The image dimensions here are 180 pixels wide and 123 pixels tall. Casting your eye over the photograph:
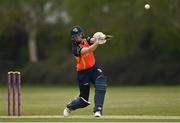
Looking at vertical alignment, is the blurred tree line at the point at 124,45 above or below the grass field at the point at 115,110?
above

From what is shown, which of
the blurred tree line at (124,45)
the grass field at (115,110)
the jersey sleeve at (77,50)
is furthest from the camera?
the blurred tree line at (124,45)

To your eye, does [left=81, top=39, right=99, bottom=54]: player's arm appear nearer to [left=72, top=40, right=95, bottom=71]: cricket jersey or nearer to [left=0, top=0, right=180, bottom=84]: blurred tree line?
[left=72, top=40, right=95, bottom=71]: cricket jersey

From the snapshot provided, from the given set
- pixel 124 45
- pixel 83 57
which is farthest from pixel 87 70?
pixel 124 45

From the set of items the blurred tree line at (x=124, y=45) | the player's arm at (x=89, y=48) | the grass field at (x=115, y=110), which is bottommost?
the grass field at (x=115, y=110)

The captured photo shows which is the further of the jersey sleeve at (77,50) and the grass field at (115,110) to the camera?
the jersey sleeve at (77,50)

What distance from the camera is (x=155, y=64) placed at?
54.8 m

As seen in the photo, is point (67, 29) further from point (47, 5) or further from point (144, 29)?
point (144, 29)

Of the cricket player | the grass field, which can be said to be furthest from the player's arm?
the grass field

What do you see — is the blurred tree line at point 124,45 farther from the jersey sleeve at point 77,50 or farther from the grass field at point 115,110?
the jersey sleeve at point 77,50

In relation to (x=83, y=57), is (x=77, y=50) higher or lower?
higher

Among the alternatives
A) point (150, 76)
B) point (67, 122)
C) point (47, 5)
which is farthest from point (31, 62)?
point (67, 122)

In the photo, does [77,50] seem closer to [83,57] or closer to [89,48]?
[83,57]

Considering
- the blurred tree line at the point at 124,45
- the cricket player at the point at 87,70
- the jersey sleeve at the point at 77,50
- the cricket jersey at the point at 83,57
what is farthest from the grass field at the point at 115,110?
the blurred tree line at the point at 124,45

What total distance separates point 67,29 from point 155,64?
39.2 feet
